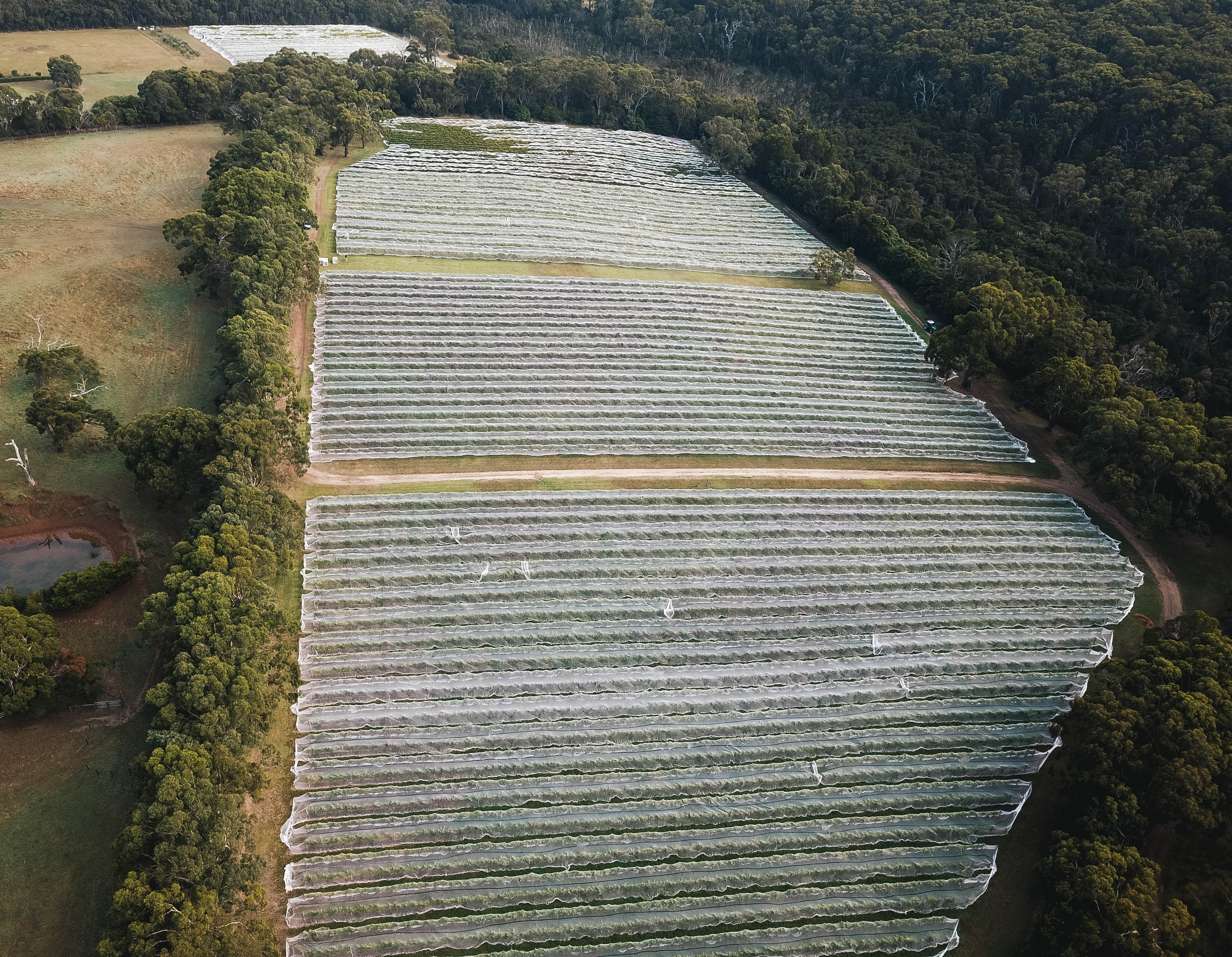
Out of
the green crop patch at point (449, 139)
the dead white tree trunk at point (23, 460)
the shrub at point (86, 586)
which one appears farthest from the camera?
the green crop patch at point (449, 139)

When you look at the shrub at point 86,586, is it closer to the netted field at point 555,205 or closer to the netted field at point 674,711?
the netted field at point 674,711

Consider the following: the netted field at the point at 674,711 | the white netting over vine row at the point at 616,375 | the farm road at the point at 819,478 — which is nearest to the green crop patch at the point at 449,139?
the white netting over vine row at the point at 616,375

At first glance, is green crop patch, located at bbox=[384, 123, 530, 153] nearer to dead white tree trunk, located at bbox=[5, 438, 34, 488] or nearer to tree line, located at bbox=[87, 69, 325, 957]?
tree line, located at bbox=[87, 69, 325, 957]

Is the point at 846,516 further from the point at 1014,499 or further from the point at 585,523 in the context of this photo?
the point at 585,523

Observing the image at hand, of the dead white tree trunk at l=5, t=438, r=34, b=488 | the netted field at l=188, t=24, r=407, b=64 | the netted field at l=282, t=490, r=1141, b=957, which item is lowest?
the netted field at l=282, t=490, r=1141, b=957

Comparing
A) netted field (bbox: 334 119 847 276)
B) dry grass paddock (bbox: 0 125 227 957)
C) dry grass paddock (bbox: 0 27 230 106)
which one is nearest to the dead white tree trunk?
dry grass paddock (bbox: 0 125 227 957)

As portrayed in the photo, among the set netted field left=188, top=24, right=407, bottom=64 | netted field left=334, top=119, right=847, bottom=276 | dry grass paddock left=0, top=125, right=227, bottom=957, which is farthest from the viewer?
netted field left=188, top=24, right=407, bottom=64
